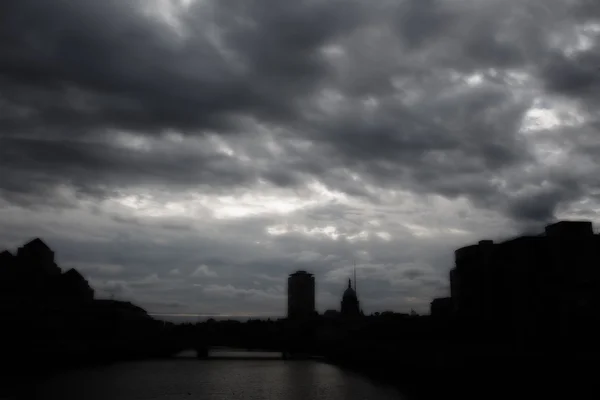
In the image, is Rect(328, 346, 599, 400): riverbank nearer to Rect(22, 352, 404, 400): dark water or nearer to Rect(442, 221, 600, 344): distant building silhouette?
Rect(22, 352, 404, 400): dark water

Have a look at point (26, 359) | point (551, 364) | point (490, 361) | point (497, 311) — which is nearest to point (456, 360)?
point (490, 361)

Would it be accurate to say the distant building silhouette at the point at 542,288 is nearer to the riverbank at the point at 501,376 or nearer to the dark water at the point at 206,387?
the riverbank at the point at 501,376

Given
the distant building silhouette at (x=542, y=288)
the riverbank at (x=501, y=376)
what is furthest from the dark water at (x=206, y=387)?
the distant building silhouette at (x=542, y=288)

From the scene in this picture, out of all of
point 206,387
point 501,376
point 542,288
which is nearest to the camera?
point 501,376

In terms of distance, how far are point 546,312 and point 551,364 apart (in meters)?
46.5

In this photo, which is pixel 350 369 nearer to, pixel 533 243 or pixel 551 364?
pixel 533 243

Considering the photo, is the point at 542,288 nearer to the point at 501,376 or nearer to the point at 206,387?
the point at 501,376

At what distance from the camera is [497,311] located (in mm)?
150125

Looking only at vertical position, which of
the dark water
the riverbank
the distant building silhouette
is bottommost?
the dark water

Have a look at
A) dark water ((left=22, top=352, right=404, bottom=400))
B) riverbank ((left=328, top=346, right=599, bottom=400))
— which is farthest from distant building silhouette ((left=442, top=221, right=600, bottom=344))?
dark water ((left=22, top=352, right=404, bottom=400))

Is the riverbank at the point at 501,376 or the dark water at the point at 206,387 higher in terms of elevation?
the riverbank at the point at 501,376

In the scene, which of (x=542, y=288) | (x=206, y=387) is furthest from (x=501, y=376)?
(x=206, y=387)

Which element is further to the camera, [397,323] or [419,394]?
[397,323]

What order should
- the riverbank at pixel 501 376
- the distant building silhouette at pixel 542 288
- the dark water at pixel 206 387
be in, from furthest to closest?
the distant building silhouette at pixel 542 288 < the dark water at pixel 206 387 < the riverbank at pixel 501 376
